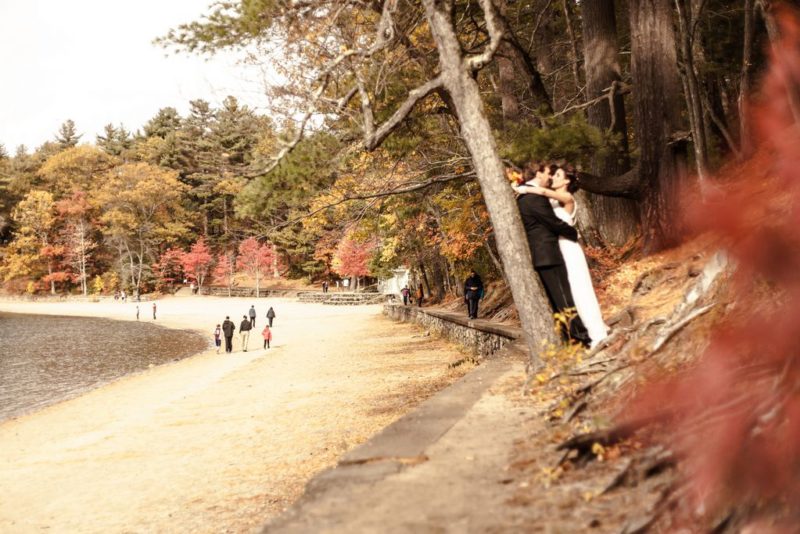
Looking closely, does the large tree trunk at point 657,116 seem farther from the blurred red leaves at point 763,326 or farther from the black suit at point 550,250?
the blurred red leaves at point 763,326

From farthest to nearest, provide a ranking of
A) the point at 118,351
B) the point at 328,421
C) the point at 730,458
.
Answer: the point at 118,351
the point at 328,421
the point at 730,458

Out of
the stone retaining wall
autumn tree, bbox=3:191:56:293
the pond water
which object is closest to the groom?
the stone retaining wall

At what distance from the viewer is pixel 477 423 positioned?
4309 mm

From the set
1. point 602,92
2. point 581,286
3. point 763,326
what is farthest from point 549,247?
point 602,92

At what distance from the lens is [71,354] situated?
27516 mm

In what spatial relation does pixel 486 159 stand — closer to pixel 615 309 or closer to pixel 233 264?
pixel 615 309

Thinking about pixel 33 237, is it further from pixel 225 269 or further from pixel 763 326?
pixel 763 326

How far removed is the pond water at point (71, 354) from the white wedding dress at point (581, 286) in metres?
15.6

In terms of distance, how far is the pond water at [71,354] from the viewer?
61.6ft

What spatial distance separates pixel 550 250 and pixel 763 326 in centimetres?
481

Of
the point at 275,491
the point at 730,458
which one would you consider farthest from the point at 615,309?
the point at 730,458

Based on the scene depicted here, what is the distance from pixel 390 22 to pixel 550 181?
9.54 feet

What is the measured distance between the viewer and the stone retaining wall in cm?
1167

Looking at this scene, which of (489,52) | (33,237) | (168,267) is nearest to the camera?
(489,52)
